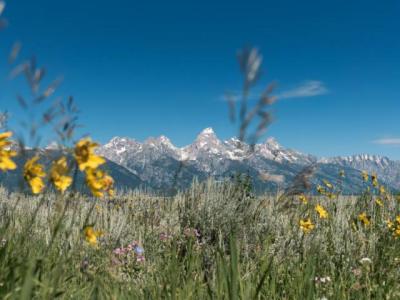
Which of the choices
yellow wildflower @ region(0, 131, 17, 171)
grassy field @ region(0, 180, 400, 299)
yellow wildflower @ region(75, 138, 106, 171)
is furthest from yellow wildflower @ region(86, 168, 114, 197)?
grassy field @ region(0, 180, 400, 299)

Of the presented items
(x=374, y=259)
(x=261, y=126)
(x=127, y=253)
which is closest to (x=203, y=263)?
(x=127, y=253)

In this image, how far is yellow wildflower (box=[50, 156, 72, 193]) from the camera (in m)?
1.44

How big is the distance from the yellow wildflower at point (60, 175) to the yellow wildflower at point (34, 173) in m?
0.28

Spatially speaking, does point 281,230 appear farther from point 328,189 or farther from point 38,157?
point 38,157

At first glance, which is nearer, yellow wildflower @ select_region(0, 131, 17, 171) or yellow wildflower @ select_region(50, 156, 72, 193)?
yellow wildflower @ select_region(50, 156, 72, 193)

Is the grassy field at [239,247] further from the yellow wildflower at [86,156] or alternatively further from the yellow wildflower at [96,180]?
the yellow wildflower at [86,156]

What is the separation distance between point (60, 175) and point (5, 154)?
336mm

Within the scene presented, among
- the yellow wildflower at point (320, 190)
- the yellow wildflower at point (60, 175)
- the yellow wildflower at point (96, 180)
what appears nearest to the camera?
the yellow wildflower at point (60, 175)

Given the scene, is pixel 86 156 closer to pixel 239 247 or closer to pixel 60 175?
pixel 60 175

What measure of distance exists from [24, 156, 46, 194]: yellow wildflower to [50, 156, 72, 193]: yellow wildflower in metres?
0.28

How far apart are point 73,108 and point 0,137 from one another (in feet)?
0.96

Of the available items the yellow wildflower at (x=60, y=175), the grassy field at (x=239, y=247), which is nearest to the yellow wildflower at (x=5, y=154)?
the yellow wildflower at (x=60, y=175)

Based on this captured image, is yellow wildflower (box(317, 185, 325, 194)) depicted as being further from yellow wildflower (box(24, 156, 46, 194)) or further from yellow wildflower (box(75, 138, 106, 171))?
yellow wildflower (box(75, 138, 106, 171))

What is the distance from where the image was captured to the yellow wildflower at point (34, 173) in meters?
1.77
